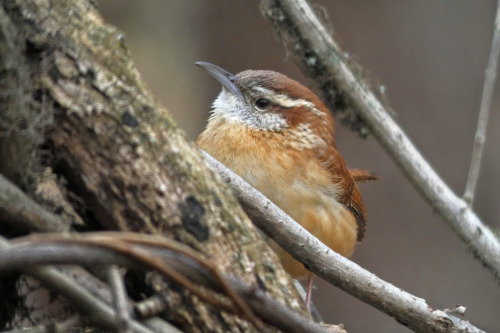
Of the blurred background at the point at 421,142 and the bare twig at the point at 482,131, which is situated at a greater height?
Result: the blurred background at the point at 421,142

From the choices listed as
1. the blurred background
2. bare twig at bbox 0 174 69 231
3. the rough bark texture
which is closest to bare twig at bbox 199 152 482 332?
the rough bark texture

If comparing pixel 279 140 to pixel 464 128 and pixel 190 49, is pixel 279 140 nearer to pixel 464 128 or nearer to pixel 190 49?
pixel 464 128

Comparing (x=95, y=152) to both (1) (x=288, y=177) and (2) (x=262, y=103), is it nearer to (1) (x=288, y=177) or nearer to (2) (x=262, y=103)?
(1) (x=288, y=177)

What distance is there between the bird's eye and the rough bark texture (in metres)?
2.11

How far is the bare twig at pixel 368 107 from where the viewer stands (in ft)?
10.2

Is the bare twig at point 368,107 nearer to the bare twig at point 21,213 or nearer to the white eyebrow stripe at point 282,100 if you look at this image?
the white eyebrow stripe at point 282,100

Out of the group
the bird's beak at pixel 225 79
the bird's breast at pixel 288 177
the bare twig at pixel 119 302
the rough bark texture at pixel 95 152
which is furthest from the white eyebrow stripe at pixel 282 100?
the bare twig at pixel 119 302

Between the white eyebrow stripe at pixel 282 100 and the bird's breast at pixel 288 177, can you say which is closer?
the bird's breast at pixel 288 177

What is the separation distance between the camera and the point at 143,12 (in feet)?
26.5

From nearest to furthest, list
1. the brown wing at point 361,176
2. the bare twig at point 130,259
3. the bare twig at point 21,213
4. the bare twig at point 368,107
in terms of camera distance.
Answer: the bare twig at point 130,259 < the bare twig at point 21,213 < the bare twig at point 368,107 < the brown wing at point 361,176

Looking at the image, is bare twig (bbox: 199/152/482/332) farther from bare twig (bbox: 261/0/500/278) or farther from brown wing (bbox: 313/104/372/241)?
brown wing (bbox: 313/104/372/241)

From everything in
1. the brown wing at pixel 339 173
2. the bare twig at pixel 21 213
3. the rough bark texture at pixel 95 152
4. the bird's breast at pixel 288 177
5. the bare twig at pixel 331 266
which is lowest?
the bare twig at pixel 21 213

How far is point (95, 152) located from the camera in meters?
1.39

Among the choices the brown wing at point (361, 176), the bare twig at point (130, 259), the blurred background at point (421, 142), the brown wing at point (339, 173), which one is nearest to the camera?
the bare twig at point (130, 259)
